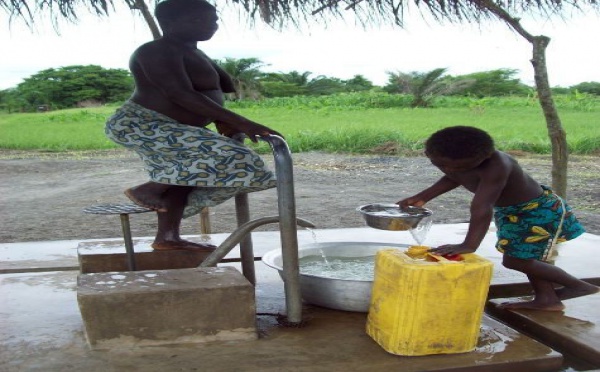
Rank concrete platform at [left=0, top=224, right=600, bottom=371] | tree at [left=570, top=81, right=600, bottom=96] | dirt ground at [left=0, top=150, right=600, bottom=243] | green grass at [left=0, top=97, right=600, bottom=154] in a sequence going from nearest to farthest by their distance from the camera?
concrete platform at [left=0, top=224, right=600, bottom=371]
dirt ground at [left=0, top=150, right=600, bottom=243]
green grass at [left=0, top=97, right=600, bottom=154]
tree at [left=570, top=81, right=600, bottom=96]

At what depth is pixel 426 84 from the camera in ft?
72.4

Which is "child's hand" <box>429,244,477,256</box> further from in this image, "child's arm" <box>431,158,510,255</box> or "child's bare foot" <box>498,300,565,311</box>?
"child's bare foot" <box>498,300,565,311</box>

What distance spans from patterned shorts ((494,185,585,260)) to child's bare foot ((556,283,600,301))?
0.51 ft

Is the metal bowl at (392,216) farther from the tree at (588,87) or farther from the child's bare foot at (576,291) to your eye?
the tree at (588,87)

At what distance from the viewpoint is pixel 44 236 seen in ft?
19.2

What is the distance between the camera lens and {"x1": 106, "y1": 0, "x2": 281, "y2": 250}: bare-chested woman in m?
2.23

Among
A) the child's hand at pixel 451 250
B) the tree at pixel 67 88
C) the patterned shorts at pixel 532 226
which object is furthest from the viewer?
the tree at pixel 67 88

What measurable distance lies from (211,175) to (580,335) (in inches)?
49.9

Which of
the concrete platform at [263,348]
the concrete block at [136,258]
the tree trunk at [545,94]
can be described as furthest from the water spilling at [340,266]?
the tree trunk at [545,94]

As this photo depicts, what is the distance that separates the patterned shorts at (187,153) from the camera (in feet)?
7.33

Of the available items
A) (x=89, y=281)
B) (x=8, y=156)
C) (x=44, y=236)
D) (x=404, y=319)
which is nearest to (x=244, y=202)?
(x=89, y=281)

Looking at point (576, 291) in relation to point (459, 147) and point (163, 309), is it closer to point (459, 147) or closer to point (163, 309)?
point (459, 147)

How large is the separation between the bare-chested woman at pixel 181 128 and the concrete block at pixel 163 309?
1.32 ft

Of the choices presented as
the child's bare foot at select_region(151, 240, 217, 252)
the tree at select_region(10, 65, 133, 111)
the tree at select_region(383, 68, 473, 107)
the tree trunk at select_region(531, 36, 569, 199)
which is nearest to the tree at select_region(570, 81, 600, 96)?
the tree at select_region(383, 68, 473, 107)
